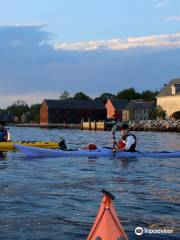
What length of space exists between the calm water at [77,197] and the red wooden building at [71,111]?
444 feet

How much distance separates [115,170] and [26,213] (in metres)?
8.49

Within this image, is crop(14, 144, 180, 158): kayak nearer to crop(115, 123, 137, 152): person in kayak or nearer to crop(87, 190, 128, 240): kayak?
crop(115, 123, 137, 152): person in kayak

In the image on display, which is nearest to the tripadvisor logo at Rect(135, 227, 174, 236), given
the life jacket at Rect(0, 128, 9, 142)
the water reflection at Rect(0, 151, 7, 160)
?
the water reflection at Rect(0, 151, 7, 160)

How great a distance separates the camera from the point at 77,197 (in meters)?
11.2

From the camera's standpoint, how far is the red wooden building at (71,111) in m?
155

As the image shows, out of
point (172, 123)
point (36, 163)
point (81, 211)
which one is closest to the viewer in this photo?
point (81, 211)

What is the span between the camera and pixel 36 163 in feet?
65.1

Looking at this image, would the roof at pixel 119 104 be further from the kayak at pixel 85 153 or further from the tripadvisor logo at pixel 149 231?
the tripadvisor logo at pixel 149 231

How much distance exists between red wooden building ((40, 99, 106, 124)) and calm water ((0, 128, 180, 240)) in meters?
135

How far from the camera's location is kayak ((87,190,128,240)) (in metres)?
4.79

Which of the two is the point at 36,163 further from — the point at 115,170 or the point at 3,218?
the point at 3,218

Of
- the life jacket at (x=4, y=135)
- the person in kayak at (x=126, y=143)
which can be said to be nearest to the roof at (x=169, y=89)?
the life jacket at (x=4, y=135)

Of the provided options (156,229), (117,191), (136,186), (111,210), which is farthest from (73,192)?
(111,210)

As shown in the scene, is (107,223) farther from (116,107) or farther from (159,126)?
(116,107)
